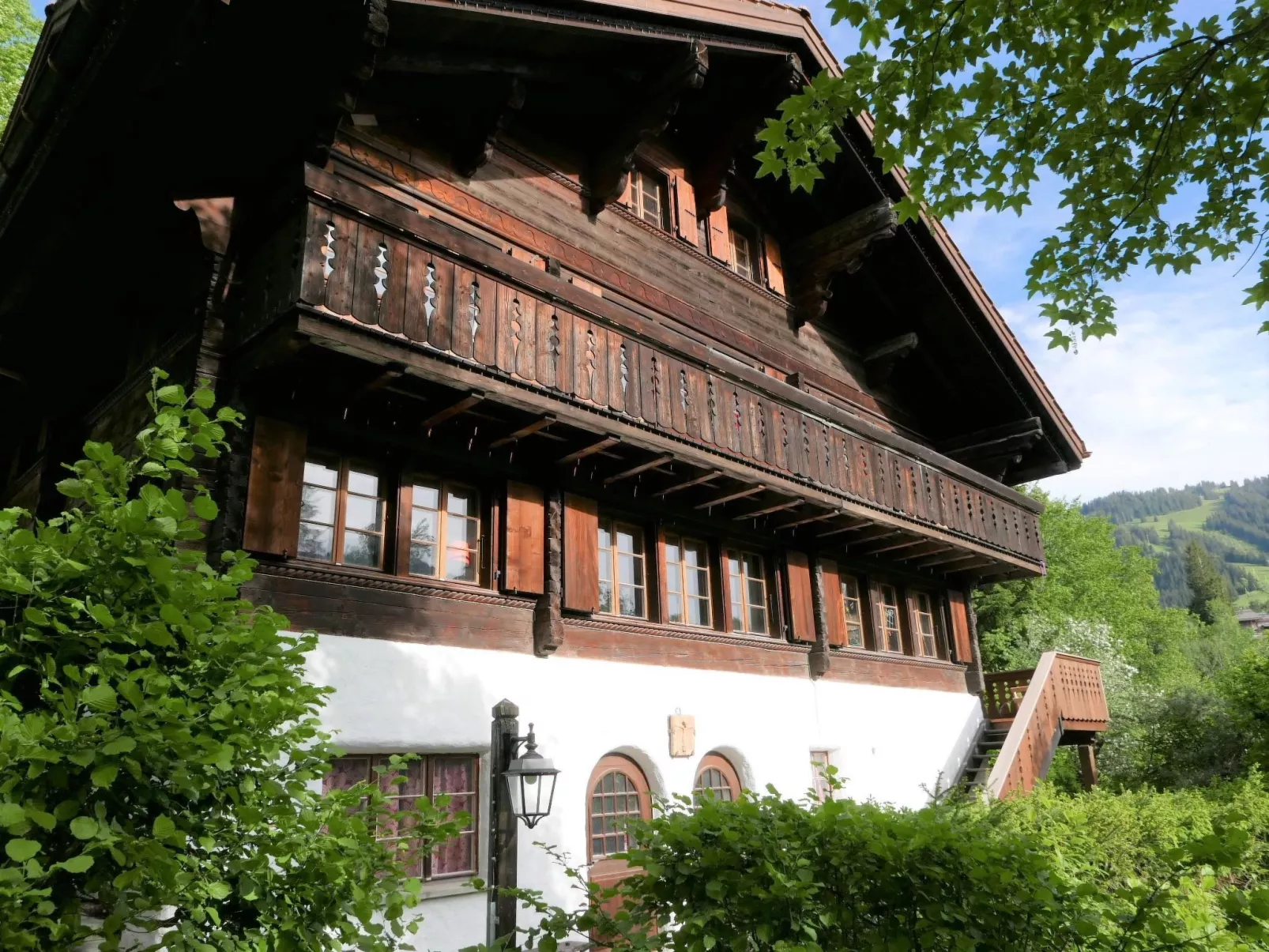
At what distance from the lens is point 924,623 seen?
14.6 metres

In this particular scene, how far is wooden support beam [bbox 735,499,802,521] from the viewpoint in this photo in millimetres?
10117

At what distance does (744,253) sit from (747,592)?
4.97 m

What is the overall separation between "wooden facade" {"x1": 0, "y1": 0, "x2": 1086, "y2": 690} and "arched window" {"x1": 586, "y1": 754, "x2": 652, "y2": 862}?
111 cm

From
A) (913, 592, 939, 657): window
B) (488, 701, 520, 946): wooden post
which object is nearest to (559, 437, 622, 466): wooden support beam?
(488, 701, 520, 946): wooden post

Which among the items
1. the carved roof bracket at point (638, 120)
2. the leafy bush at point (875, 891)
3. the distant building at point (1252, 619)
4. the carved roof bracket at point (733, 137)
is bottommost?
the leafy bush at point (875, 891)

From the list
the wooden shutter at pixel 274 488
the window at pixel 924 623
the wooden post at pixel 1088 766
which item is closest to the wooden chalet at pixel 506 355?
the wooden shutter at pixel 274 488

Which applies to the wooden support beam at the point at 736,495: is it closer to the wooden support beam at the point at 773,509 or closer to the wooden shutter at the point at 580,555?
the wooden support beam at the point at 773,509

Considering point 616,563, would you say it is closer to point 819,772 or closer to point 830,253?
point 819,772

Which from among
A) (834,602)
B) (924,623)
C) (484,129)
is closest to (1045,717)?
(924,623)

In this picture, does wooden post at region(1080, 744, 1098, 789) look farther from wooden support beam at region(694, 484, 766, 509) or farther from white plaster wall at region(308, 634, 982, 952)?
wooden support beam at region(694, 484, 766, 509)

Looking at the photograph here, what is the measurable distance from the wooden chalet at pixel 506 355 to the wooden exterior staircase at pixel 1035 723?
21cm

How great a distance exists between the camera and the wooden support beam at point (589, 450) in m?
8.10

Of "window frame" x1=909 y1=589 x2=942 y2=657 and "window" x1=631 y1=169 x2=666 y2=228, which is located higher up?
"window" x1=631 y1=169 x2=666 y2=228

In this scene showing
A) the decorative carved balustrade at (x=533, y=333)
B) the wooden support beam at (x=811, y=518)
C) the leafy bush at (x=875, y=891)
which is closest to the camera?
the leafy bush at (x=875, y=891)
